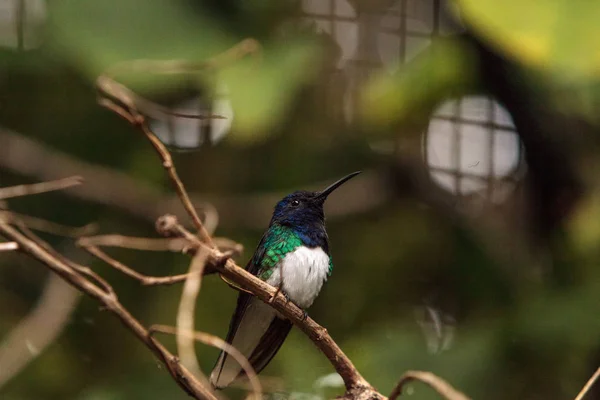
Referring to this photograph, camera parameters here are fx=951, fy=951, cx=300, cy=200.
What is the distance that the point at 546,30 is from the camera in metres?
1.88

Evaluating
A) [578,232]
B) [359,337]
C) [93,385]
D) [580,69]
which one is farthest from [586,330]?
[93,385]

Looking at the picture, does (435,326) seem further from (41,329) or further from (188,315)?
(188,315)

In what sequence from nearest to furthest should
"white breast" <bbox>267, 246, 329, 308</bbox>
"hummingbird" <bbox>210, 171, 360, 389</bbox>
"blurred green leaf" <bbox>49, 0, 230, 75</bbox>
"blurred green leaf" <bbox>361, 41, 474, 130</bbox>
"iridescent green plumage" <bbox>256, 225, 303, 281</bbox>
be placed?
"hummingbird" <bbox>210, 171, 360, 389</bbox> → "white breast" <bbox>267, 246, 329, 308</bbox> → "iridescent green plumage" <bbox>256, 225, 303, 281</bbox> → "blurred green leaf" <bbox>49, 0, 230, 75</bbox> → "blurred green leaf" <bbox>361, 41, 474, 130</bbox>

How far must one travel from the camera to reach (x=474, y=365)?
296cm

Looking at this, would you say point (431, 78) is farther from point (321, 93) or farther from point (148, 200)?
point (148, 200)

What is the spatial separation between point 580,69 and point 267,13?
1.53m

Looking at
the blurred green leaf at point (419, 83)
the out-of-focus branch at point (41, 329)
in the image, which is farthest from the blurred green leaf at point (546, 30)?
the out-of-focus branch at point (41, 329)

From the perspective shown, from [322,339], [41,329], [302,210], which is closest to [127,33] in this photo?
[302,210]

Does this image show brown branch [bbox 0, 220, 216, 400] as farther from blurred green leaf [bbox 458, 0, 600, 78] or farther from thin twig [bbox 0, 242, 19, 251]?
blurred green leaf [bbox 458, 0, 600, 78]

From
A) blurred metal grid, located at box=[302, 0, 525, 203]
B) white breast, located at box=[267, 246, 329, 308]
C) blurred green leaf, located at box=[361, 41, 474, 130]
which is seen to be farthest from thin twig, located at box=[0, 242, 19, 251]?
blurred metal grid, located at box=[302, 0, 525, 203]

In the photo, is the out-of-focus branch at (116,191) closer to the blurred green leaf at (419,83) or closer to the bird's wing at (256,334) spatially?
the blurred green leaf at (419,83)

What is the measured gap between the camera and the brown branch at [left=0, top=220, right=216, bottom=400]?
64.7 inches

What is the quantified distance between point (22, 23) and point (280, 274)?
1687 mm

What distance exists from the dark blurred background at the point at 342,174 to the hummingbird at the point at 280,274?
284mm
